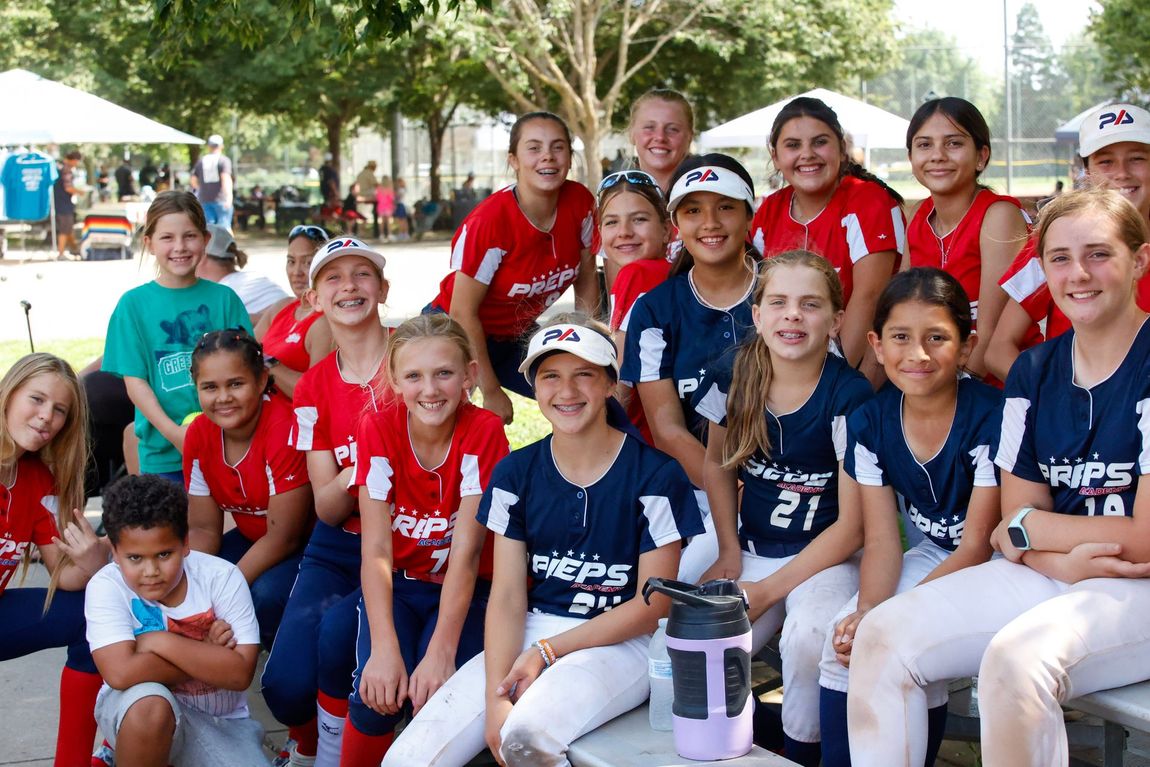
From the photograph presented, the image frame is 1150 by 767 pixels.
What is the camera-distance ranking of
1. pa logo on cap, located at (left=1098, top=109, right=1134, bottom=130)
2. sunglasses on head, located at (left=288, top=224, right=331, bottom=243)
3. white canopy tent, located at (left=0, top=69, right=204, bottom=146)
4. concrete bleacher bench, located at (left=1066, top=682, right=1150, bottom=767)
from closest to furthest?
concrete bleacher bench, located at (left=1066, top=682, right=1150, bottom=767) < pa logo on cap, located at (left=1098, top=109, right=1134, bottom=130) < sunglasses on head, located at (left=288, top=224, right=331, bottom=243) < white canopy tent, located at (left=0, top=69, right=204, bottom=146)

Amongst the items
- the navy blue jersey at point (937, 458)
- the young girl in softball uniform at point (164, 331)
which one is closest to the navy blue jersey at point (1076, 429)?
the navy blue jersey at point (937, 458)

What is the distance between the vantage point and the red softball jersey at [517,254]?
5012 millimetres

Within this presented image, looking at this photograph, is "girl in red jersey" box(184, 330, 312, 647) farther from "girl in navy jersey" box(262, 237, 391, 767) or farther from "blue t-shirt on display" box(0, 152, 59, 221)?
"blue t-shirt on display" box(0, 152, 59, 221)

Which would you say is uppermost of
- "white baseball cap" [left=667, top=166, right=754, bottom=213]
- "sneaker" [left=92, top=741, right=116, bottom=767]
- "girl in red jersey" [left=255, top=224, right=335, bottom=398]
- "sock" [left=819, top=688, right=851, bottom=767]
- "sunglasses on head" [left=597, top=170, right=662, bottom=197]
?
"sunglasses on head" [left=597, top=170, right=662, bottom=197]

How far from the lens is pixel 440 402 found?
371 cm

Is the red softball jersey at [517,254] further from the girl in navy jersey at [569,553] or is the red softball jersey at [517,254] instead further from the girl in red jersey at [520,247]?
the girl in navy jersey at [569,553]

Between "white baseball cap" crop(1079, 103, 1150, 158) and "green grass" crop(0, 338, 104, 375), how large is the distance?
8.76 meters

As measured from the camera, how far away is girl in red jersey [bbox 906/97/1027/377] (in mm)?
4137

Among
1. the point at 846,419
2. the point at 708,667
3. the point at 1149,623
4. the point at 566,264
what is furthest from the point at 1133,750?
the point at 566,264

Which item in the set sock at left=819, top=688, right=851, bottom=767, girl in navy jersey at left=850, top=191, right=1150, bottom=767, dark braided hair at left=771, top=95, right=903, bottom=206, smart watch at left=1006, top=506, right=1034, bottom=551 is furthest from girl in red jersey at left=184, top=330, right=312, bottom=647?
smart watch at left=1006, top=506, right=1034, bottom=551

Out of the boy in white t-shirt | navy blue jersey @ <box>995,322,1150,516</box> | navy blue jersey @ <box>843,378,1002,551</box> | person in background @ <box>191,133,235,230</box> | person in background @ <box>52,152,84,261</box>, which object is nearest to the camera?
navy blue jersey @ <box>995,322,1150,516</box>

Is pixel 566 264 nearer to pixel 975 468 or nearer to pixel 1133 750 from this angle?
pixel 975 468

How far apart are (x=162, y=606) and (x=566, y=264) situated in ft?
7.39

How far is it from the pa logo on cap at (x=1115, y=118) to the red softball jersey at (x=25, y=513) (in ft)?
12.0
